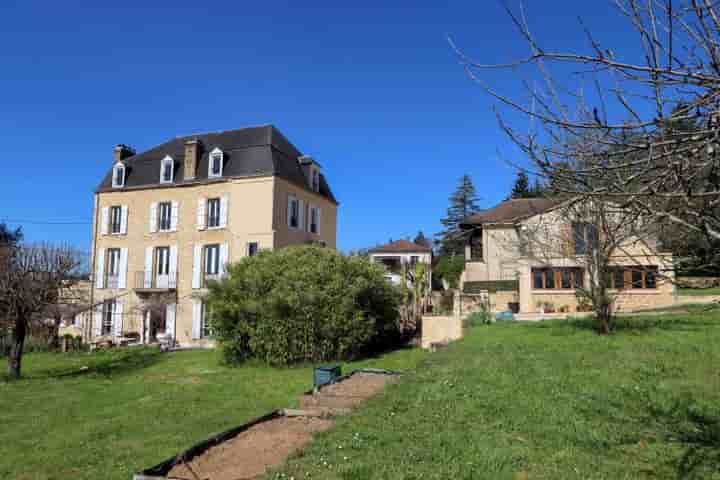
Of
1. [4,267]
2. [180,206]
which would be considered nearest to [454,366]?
[4,267]

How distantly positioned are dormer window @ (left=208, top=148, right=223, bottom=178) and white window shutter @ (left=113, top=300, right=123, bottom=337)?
8.13 m

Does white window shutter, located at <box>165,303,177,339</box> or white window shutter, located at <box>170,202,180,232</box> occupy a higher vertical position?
white window shutter, located at <box>170,202,180,232</box>

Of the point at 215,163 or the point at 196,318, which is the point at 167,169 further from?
the point at 196,318

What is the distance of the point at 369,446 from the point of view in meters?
4.81

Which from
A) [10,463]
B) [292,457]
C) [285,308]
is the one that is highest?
[285,308]

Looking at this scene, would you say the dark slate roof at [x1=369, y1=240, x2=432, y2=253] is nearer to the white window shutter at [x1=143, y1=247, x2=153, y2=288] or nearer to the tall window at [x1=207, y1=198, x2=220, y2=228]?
the tall window at [x1=207, y1=198, x2=220, y2=228]

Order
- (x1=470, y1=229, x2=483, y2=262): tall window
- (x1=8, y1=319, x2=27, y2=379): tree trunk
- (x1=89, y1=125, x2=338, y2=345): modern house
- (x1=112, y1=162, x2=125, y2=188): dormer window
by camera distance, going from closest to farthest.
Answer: (x1=8, y1=319, x2=27, y2=379): tree trunk → (x1=89, y1=125, x2=338, y2=345): modern house → (x1=112, y1=162, x2=125, y2=188): dormer window → (x1=470, y1=229, x2=483, y2=262): tall window

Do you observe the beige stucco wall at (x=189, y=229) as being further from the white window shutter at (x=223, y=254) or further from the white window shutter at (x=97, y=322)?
the white window shutter at (x=97, y=322)

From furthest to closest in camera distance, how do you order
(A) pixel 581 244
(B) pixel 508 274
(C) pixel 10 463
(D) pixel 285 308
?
1. (B) pixel 508 274
2. (D) pixel 285 308
3. (A) pixel 581 244
4. (C) pixel 10 463

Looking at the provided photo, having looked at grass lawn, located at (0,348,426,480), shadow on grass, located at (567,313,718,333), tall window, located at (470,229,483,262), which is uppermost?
tall window, located at (470,229,483,262)

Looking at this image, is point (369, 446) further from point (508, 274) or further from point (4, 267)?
point (508, 274)

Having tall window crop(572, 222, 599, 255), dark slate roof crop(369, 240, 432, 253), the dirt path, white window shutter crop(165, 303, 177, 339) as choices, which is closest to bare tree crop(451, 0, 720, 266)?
the dirt path

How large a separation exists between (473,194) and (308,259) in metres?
47.2

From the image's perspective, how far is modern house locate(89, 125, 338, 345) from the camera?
869 inches
